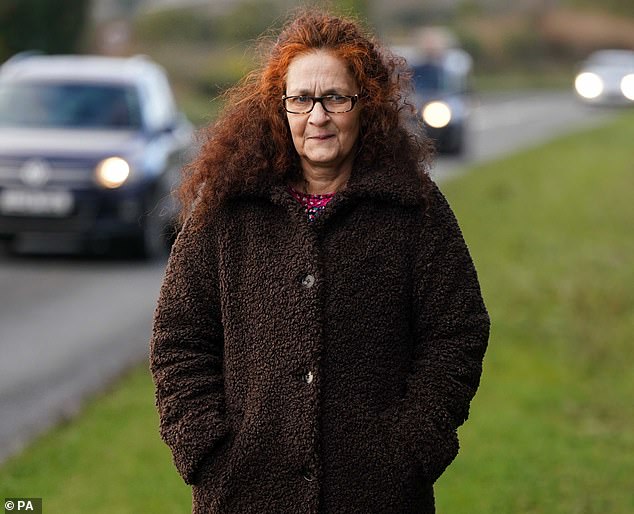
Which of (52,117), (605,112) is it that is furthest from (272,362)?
(605,112)

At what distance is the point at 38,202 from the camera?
38.6 feet

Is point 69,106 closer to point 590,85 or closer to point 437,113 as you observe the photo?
point 437,113

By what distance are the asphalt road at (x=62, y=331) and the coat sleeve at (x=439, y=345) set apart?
2.51 meters

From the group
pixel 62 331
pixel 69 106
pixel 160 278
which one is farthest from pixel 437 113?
pixel 62 331

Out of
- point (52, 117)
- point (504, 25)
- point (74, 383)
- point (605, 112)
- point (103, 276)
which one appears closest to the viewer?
point (74, 383)

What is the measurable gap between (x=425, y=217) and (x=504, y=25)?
67562mm

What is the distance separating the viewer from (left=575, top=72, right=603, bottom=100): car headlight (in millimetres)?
42969

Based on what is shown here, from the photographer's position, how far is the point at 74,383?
7.95 meters

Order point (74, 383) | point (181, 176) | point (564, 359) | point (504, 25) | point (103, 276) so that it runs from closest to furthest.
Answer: point (181, 176)
point (74, 383)
point (564, 359)
point (103, 276)
point (504, 25)

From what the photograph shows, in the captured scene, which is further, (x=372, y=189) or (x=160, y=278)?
(x=160, y=278)

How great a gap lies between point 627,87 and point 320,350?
40.1m

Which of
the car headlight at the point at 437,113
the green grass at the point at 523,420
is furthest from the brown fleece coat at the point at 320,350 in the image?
the car headlight at the point at 437,113

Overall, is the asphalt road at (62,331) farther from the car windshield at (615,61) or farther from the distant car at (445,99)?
the car windshield at (615,61)

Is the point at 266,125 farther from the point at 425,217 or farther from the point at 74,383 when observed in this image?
the point at 74,383
